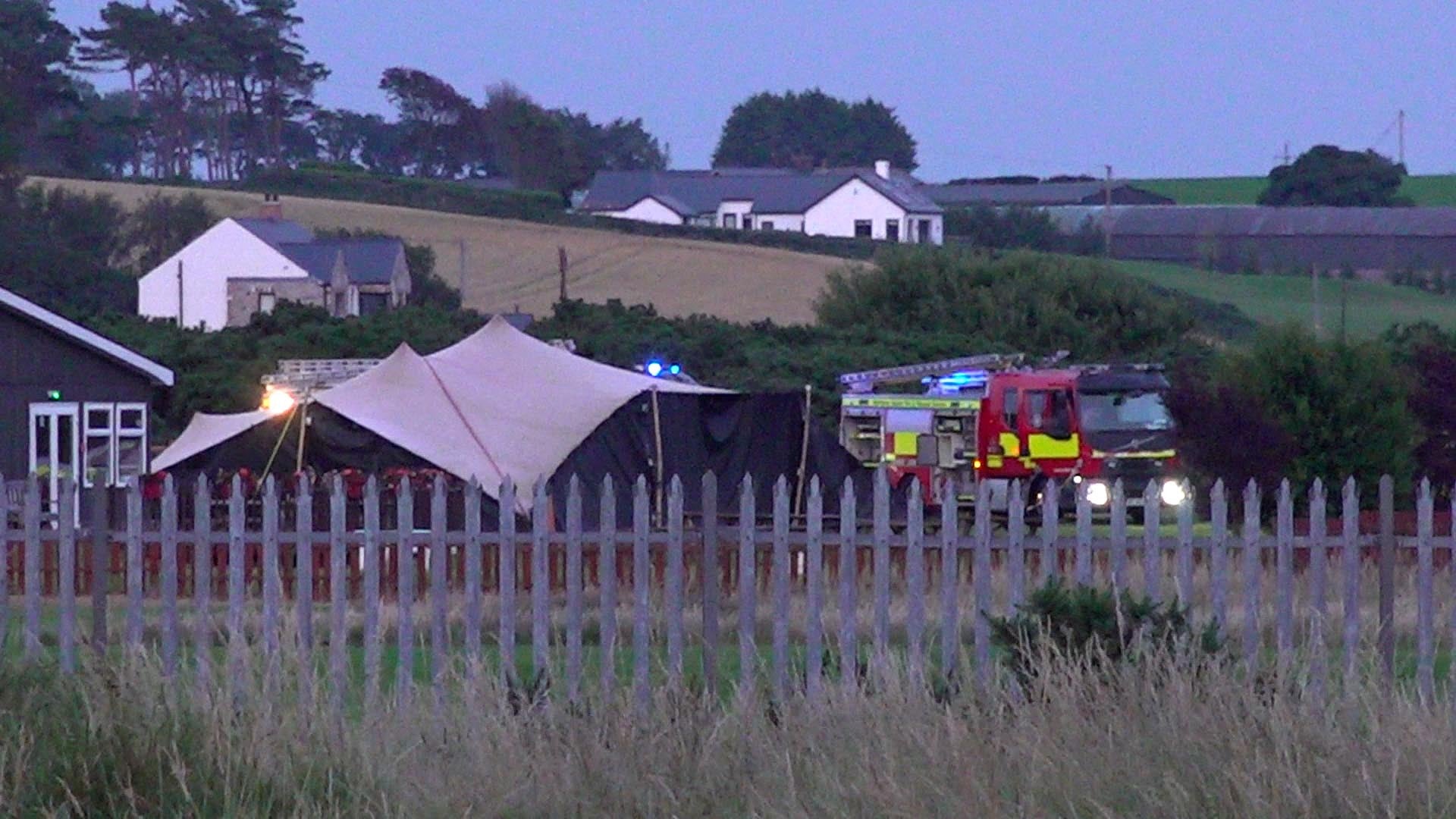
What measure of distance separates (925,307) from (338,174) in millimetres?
43171

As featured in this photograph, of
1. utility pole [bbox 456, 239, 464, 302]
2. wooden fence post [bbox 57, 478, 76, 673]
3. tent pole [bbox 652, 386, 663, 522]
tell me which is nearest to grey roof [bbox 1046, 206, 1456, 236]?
utility pole [bbox 456, 239, 464, 302]

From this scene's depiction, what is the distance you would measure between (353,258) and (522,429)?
1873 inches

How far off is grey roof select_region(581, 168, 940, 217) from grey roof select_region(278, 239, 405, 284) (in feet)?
111

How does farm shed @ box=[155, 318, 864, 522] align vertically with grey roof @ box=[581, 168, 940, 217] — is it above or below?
below

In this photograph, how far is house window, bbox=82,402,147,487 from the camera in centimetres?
3006

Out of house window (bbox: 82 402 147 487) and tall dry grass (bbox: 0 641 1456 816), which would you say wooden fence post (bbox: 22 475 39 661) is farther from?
house window (bbox: 82 402 147 487)

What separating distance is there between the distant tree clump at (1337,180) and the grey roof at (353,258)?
2117 inches

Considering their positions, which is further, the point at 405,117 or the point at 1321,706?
the point at 405,117

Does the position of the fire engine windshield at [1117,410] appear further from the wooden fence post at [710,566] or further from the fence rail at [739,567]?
the wooden fence post at [710,566]

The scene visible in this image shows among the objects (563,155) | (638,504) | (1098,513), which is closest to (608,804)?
(638,504)

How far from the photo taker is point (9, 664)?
29.5 feet

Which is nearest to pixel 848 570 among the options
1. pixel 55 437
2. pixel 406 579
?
pixel 406 579

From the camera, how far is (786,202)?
10600 cm

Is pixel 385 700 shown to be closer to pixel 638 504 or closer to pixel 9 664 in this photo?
pixel 9 664
